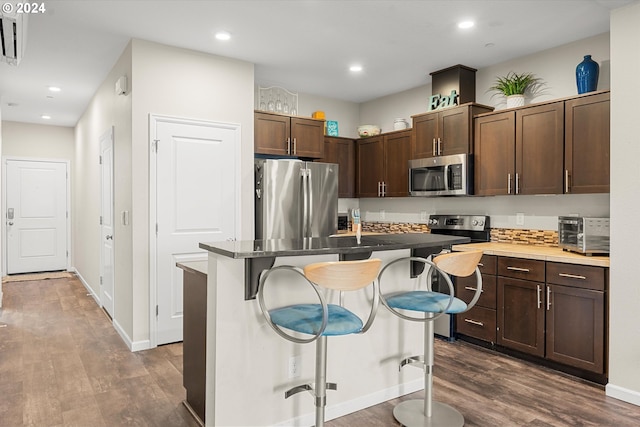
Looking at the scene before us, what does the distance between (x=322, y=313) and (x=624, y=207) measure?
2.26 meters

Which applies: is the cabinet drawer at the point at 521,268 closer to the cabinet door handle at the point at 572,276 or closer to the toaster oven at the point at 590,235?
the cabinet door handle at the point at 572,276

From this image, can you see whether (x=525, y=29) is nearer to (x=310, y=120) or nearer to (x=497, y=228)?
(x=497, y=228)

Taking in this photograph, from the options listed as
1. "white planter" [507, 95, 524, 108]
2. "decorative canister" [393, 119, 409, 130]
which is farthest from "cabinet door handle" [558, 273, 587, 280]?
"decorative canister" [393, 119, 409, 130]

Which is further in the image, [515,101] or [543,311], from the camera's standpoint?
[515,101]

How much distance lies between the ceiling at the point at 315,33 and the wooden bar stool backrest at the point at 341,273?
6.82ft

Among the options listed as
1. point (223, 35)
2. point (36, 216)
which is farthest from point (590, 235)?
point (36, 216)

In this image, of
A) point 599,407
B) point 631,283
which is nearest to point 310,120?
point 631,283

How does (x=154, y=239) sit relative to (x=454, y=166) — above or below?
below

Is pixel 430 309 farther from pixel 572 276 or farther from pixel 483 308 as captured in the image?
pixel 483 308

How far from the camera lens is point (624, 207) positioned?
9.48 ft

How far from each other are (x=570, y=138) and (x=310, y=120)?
2.74m

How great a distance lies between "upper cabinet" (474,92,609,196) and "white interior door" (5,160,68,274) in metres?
7.23

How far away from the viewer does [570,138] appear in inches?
138

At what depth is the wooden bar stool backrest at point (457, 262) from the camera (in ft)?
7.64
